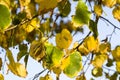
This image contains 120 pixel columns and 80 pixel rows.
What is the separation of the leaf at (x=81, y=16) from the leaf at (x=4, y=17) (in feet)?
0.80

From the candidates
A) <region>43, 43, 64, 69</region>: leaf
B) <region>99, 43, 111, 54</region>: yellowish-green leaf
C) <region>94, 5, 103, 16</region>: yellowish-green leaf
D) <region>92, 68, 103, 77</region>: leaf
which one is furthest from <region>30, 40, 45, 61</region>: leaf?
<region>92, 68, 103, 77</region>: leaf

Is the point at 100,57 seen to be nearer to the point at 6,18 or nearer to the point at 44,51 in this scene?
A: the point at 44,51

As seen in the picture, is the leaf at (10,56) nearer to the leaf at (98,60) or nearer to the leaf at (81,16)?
the leaf at (81,16)

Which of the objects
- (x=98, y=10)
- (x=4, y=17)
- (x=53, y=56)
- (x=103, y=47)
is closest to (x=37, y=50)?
(x=53, y=56)

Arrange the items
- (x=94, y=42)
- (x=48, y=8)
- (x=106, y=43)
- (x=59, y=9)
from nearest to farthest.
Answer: (x=48, y=8), (x=94, y=42), (x=59, y=9), (x=106, y=43)

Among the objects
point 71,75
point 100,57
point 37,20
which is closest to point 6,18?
point 71,75

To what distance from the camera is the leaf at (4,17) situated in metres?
0.79

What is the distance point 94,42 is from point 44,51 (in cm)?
25

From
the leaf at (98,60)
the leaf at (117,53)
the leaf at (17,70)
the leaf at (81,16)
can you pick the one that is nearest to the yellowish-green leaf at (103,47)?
the leaf at (98,60)

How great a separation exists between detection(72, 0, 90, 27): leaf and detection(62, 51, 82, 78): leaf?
92 millimetres

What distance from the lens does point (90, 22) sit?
1049mm

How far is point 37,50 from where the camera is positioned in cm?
99

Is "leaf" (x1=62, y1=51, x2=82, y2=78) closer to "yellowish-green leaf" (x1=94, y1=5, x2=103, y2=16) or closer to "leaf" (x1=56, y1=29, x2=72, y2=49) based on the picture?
"leaf" (x1=56, y1=29, x2=72, y2=49)

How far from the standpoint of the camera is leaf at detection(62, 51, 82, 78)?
948mm
